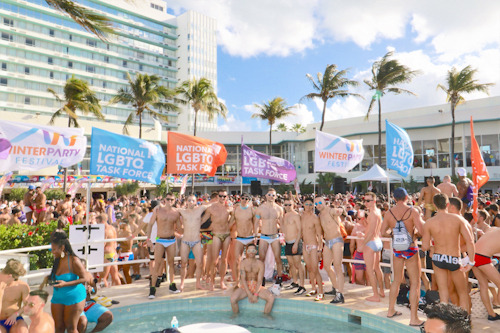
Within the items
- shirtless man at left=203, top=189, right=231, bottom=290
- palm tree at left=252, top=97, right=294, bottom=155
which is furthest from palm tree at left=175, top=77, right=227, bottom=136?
shirtless man at left=203, top=189, right=231, bottom=290

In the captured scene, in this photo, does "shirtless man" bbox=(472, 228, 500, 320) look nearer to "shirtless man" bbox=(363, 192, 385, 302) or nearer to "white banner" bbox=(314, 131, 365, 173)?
"shirtless man" bbox=(363, 192, 385, 302)

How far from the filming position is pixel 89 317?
4.95 meters

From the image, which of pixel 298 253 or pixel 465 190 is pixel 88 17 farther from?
pixel 465 190

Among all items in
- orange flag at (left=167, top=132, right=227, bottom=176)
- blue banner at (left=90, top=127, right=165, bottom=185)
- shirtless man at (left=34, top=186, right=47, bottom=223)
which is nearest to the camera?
blue banner at (left=90, top=127, right=165, bottom=185)

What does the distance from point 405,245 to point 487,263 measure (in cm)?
109

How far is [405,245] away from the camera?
4.98 meters

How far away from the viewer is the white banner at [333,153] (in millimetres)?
8234

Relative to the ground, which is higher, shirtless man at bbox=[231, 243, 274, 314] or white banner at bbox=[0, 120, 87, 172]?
white banner at bbox=[0, 120, 87, 172]

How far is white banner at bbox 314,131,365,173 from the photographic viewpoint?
324 inches

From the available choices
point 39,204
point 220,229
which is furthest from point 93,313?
point 39,204

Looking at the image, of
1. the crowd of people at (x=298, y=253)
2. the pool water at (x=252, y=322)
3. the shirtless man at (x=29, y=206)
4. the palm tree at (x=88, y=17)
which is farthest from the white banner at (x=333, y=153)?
the shirtless man at (x=29, y=206)

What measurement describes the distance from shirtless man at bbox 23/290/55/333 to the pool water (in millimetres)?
1986

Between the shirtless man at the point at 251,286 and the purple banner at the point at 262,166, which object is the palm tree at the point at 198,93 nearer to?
the purple banner at the point at 262,166

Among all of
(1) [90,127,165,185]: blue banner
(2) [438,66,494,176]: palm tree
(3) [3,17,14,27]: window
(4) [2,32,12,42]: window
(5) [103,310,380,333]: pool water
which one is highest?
(3) [3,17,14,27]: window
